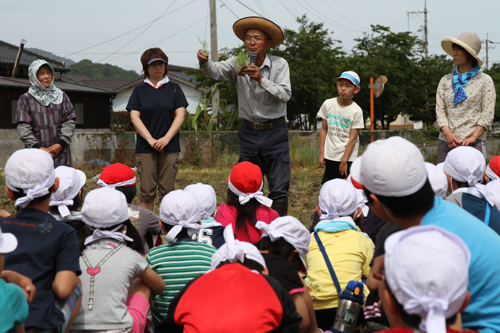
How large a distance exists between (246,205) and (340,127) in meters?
2.47

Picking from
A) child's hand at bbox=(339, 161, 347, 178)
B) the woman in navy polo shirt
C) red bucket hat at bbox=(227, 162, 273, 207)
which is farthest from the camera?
child's hand at bbox=(339, 161, 347, 178)

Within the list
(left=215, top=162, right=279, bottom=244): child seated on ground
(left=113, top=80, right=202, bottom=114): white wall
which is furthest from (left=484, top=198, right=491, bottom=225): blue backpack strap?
(left=113, top=80, right=202, bottom=114): white wall

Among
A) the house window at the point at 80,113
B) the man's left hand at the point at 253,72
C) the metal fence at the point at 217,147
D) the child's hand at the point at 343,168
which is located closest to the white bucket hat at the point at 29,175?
the man's left hand at the point at 253,72

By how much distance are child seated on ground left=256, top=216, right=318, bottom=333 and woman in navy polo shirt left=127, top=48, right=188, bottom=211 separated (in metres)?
2.65

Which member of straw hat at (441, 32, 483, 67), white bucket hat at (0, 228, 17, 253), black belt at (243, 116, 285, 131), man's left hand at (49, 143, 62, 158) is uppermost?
straw hat at (441, 32, 483, 67)

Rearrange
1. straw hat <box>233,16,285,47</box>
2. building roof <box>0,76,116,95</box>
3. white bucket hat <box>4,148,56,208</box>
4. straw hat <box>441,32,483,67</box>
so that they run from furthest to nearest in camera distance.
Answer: building roof <box>0,76,116,95</box> → straw hat <box>233,16,285,47</box> → straw hat <box>441,32,483,67</box> → white bucket hat <box>4,148,56,208</box>

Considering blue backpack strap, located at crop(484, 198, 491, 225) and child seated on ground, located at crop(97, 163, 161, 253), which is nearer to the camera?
blue backpack strap, located at crop(484, 198, 491, 225)

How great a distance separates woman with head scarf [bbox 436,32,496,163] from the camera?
16.3 feet

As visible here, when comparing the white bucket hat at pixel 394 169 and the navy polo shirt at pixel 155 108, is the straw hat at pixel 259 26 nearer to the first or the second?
the navy polo shirt at pixel 155 108

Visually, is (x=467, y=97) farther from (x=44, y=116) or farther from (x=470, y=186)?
(x=44, y=116)

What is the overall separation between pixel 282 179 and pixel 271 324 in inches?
121

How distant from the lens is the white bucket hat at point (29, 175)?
8.00 ft

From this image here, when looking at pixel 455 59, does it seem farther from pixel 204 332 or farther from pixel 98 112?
pixel 98 112

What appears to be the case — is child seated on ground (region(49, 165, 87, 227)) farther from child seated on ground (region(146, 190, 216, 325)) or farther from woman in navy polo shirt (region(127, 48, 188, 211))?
woman in navy polo shirt (region(127, 48, 188, 211))
